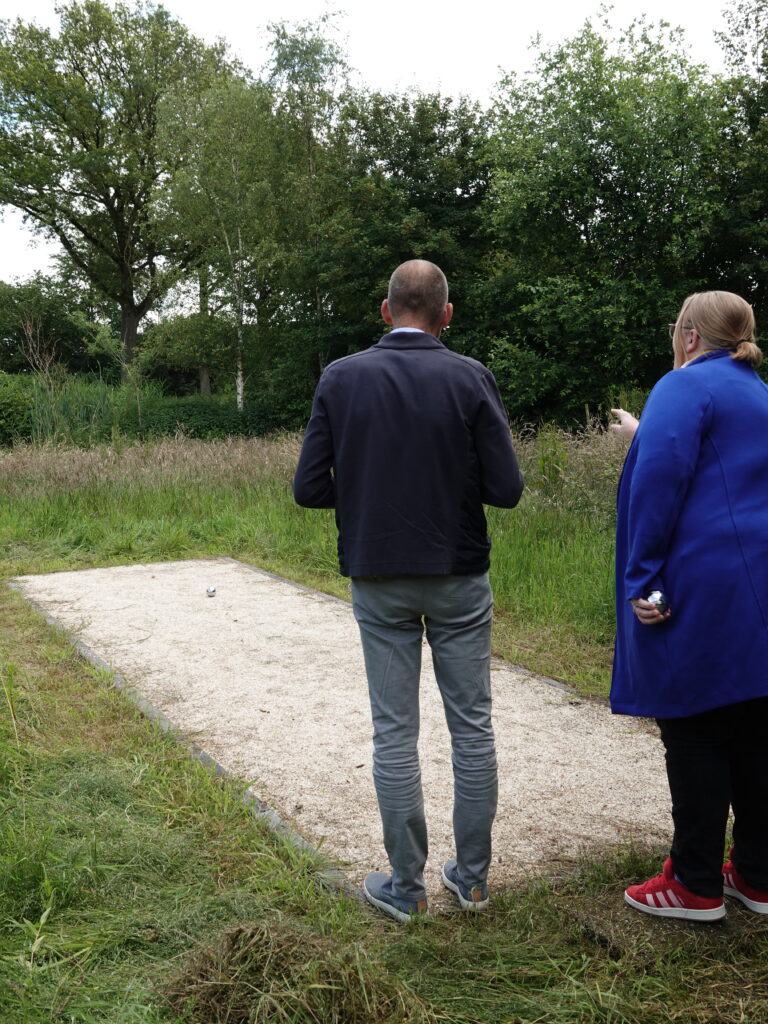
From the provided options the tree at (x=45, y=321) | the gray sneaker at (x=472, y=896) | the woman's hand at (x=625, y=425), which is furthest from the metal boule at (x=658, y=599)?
the tree at (x=45, y=321)

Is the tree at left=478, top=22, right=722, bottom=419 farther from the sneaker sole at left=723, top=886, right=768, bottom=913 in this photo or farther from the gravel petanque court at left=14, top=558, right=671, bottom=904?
the sneaker sole at left=723, top=886, right=768, bottom=913

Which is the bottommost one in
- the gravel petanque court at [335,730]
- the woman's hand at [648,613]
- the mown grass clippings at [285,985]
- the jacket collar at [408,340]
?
the gravel petanque court at [335,730]

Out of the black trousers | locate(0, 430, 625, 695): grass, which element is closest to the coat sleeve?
the black trousers

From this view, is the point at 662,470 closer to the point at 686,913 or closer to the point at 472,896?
the point at 686,913

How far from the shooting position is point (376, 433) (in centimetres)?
255

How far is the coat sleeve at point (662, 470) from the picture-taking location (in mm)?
2436

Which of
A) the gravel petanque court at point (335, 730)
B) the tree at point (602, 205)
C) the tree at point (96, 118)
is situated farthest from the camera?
the tree at point (96, 118)

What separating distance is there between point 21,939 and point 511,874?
1.49m

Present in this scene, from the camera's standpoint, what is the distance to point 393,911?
2713 mm

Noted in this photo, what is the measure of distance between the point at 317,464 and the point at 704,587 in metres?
1.11

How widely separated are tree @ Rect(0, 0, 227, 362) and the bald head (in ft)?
100

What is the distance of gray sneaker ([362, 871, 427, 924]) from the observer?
2.69 meters

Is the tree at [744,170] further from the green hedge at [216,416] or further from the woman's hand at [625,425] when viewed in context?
the woman's hand at [625,425]

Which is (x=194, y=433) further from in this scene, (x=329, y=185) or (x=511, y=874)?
(x=511, y=874)
